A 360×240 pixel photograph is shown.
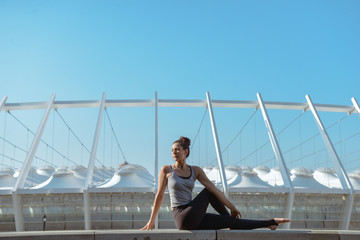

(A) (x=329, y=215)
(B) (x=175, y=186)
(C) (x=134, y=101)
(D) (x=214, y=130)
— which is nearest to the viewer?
(B) (x=175, y=186)

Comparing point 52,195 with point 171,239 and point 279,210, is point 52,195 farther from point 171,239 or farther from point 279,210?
point 171,239

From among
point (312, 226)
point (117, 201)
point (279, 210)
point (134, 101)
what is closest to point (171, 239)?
point (117, 201)

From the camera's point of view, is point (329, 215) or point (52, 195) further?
point (329, 215)

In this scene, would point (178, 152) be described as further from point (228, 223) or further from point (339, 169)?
point (339, 169)

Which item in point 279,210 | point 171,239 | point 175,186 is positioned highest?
point 279,210

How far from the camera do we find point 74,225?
2086 centimetres

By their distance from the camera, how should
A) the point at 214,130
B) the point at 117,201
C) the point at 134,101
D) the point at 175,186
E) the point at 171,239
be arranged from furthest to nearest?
the point at 134,101, the point at 214,130, the point at 117,201, the point at 175,186, the point at 171,239

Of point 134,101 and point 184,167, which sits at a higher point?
point 134,101

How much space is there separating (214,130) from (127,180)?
621 centimetres

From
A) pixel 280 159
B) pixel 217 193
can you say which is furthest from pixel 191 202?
pixel 280 159

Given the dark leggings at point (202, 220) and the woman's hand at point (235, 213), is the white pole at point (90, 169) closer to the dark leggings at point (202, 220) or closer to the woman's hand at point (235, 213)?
the woman's hand at point (235, 213)

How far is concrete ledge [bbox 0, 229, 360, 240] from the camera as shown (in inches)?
173

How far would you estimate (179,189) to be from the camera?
5223 millimetres

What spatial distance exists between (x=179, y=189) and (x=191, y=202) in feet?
0.78
